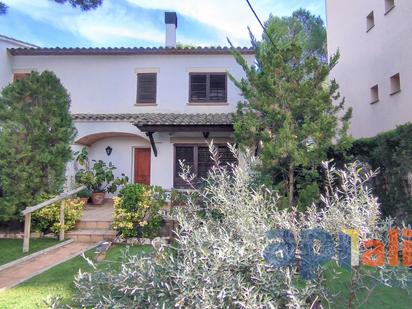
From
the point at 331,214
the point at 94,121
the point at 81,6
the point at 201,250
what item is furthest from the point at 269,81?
the point at 94,121

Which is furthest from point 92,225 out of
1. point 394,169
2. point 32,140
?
point 394,169

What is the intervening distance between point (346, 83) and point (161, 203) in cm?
1098

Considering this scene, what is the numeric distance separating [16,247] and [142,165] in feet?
24.0

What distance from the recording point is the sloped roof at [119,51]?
14414mm

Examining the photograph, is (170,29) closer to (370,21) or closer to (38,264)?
(370,21)

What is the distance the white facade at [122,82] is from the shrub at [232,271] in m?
11.1

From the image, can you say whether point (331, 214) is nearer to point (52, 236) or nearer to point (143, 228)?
point (143, 228)

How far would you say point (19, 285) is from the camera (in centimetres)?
573

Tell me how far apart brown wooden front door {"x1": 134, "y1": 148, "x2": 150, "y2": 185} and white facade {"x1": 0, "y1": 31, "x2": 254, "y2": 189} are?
0.19m

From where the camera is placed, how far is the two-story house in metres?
13.9

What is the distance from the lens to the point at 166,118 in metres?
13.3

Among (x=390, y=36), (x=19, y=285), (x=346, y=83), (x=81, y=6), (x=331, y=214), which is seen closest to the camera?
(x=331, y=214)

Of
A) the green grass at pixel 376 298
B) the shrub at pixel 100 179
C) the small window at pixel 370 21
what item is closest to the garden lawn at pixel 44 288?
the green grass at pixel 376 298

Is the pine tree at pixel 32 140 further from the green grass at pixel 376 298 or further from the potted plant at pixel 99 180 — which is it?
the green grass at pixel 376 298
